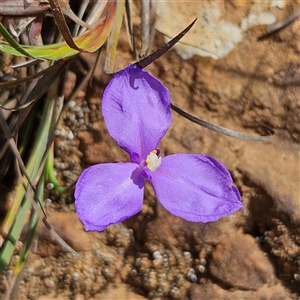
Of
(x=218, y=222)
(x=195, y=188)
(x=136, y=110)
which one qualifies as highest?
(x=136, y=110)

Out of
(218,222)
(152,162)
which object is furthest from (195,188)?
(218,222)

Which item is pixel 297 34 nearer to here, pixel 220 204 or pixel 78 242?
pixel 220 204

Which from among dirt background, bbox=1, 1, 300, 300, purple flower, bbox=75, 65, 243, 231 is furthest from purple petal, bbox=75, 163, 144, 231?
dirt background, bbox=1, 1, 300, 300

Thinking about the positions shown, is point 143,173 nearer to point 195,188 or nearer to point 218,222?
point 195,188

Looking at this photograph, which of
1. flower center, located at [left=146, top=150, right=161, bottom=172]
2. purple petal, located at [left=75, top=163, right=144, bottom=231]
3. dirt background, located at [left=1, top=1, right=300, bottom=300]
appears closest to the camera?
purple petal, located at [left=75, top=163, right=144, bottom=231]

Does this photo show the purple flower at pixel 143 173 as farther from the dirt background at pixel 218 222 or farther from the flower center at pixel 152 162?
the dirt background at pixel 218 222

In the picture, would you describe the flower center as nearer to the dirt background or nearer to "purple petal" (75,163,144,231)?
"purple petal" (75,163,144,231)

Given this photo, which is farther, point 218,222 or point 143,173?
point 218,222

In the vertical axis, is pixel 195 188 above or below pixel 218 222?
above
